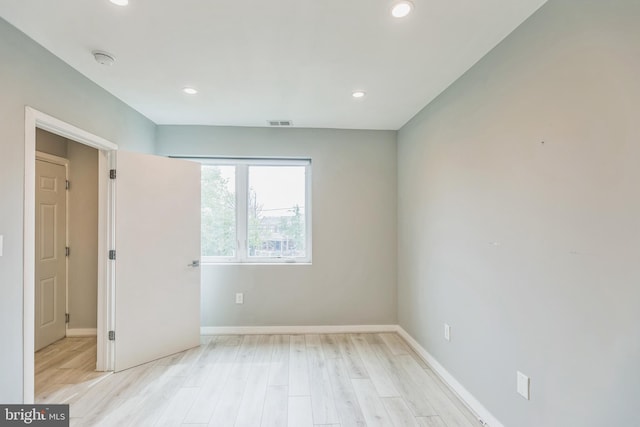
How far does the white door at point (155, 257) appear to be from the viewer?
2.66 meters

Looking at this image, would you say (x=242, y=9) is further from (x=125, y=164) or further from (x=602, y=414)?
(x=602, y=414)

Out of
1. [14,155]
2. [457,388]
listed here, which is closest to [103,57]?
[14,155]

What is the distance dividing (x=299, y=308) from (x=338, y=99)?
2414mm

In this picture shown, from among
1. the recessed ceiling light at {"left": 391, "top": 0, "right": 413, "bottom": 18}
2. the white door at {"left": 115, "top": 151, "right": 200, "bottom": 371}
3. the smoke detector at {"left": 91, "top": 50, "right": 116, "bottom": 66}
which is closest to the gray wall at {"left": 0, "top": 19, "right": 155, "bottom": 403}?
the smoke detector at {"left": 91, "top": 50, "right": 116, "bottom": 66}

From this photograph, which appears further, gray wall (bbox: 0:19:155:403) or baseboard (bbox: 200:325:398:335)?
baseboard (bbox: 200:325:398:335)

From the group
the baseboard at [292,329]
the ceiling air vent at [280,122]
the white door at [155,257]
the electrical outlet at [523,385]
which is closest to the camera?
the electrical outlet at [523,385]

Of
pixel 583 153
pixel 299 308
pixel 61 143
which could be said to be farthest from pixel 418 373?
pixel 61 143

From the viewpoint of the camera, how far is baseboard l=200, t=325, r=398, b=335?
3.50 meters

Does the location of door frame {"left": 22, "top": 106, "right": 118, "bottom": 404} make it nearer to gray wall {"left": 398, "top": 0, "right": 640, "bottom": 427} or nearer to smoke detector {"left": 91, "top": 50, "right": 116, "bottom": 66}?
smoke detector {"left": 91, "top": 50, "right": 116, "bottom": 66}

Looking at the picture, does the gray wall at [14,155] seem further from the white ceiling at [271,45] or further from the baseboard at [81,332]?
the baseboard at [81,332]

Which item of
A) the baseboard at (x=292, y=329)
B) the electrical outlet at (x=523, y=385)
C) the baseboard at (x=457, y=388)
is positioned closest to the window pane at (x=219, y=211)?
the baseboard at (x=292, y=329)

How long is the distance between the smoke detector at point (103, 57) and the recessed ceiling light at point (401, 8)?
1883 millimetres

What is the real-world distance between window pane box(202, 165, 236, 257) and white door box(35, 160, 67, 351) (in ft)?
4.96

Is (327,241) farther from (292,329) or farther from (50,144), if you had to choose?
(50,144)
